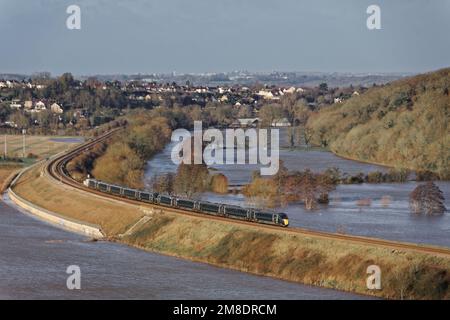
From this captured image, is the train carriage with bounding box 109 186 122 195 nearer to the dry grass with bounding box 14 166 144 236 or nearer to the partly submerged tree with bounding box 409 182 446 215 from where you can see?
the dry grass with bounding box 14 166 144 236

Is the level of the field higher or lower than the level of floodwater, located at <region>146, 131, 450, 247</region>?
lower

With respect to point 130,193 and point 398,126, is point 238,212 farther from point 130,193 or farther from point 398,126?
point 398,126

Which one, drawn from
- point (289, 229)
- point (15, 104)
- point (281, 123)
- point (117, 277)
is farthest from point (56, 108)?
point (117, 277)

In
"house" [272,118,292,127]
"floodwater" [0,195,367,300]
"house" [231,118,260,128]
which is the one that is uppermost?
"floodwater" [0,195,367,300]

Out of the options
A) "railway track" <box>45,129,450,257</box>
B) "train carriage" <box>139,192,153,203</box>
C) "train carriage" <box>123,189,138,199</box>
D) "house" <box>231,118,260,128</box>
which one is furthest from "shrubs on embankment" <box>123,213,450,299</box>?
"house" <box>231,118,260,128</box>

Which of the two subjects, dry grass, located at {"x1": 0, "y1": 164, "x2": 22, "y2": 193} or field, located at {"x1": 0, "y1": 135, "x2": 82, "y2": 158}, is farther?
field, located at {"x1": 0, "y1": 135, "x2": 82, "y2": 158}

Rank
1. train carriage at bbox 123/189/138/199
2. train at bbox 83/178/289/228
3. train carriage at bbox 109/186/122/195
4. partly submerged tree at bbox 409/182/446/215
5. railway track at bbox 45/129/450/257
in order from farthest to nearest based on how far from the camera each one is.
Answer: train carriage at bbox 109/186/122/195, train carriage at bbox 123/189/138/199, partly submerged tree at bbox 409/182/446/215, train at bbox 83/178/289/228, railway track at bbox 45/129/450/257

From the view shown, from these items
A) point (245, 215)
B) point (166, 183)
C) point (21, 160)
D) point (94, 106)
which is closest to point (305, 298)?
point (245, 215)
